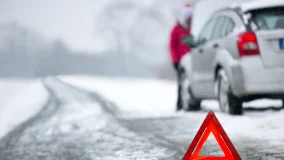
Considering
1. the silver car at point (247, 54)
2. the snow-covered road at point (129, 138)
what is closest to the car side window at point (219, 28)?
the silver car at point (247, 54)

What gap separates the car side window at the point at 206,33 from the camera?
357 inches

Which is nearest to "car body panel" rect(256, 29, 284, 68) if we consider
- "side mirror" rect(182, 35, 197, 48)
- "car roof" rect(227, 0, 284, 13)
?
A: "car roof" rect(227, 0, 284, 13)

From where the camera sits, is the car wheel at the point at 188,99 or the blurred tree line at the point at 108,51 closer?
the car wheel at the point at 188,99

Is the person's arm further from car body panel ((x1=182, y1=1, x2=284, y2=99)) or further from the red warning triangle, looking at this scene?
the red warning triangle

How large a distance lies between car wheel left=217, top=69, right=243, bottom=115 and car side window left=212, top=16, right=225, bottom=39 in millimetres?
701

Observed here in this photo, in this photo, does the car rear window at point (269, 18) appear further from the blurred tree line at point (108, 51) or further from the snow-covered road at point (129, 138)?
the blurred tree line at point (108, 51)

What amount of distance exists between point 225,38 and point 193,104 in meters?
2.78

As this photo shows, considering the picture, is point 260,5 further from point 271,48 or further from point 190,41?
point 190,41

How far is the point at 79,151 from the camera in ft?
18.3

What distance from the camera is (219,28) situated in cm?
846

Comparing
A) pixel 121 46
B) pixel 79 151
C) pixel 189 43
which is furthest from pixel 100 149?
pixel 121 46

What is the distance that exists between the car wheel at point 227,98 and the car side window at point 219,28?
701mm

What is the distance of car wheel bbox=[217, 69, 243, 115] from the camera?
7.67m

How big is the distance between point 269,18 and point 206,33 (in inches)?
76.0
